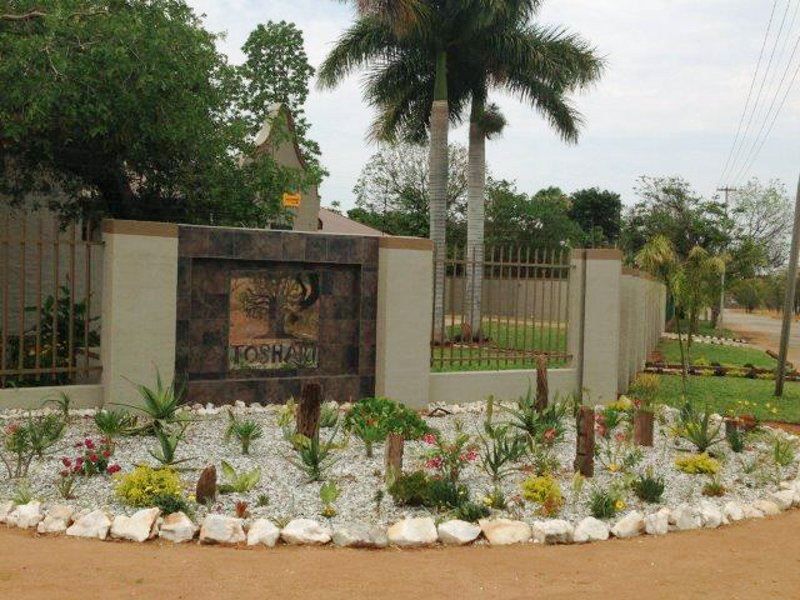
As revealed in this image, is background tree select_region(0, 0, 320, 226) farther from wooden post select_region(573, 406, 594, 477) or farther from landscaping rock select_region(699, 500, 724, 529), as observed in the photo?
landscaping rock select_region(699, 500, 724, 529)

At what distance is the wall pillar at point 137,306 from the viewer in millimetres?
10031

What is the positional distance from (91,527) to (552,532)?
3.32 meters

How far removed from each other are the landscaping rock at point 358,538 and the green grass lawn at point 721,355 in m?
17.4

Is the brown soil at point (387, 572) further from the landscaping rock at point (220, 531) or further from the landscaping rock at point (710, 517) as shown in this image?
the landscaping rock at point (710, 517)

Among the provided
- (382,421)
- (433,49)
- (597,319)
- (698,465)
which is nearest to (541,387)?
(382,421)

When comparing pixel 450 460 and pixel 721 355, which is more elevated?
pixel 450 460

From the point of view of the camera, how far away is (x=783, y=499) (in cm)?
798

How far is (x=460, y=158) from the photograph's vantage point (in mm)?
44031

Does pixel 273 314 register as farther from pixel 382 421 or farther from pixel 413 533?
pixel 413 533

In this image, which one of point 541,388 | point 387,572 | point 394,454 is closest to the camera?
point 387,572

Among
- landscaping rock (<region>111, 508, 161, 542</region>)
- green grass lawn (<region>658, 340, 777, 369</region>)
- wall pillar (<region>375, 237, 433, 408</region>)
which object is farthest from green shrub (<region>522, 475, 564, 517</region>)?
green grass lawn (<region>658, 340, 777, 369</region>)

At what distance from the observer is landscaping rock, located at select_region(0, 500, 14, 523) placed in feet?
21.3

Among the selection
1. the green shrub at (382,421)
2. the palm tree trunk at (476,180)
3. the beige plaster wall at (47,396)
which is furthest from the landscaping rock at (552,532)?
the palm tree trunk at (476,180)

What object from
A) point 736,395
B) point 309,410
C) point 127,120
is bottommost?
point 736,395
